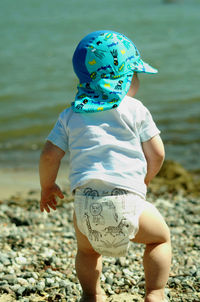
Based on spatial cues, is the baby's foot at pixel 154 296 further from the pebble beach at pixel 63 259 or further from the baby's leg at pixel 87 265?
the pebble beach at pixel 63 259

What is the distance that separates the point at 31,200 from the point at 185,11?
20.0 metres

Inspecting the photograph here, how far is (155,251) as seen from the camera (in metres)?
2.76

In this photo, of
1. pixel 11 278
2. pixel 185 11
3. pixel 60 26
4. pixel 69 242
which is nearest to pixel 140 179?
pixel 11 278

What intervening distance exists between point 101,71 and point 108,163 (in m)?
0.51

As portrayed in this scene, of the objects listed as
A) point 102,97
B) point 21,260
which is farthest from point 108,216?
point 21,260

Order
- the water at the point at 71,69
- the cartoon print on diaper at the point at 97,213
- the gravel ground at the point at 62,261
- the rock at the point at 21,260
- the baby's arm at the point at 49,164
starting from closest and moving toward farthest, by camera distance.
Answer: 1. the cartoon print on diaper at the point at 97,213
2. the baby's arm at the point at 49,164
3. the gravel ground at the point at 62,261
4. the rock at the point at 21,260
5. the water at the point at 71,69

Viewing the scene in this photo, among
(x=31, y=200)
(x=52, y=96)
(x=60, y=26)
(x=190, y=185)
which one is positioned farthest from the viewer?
(x=60, y=26)

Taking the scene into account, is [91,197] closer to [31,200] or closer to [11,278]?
[11,278]

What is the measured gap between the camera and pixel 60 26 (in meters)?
21.0

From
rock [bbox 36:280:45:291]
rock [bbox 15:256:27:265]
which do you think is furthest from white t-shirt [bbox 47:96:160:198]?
rock [bbox 15:256:27:265]

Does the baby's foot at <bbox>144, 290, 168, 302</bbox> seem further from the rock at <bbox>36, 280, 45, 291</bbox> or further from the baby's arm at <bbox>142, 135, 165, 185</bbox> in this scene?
the rock at <bbox>36, 280, 45, 291</bbox>

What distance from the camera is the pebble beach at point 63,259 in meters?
3.33

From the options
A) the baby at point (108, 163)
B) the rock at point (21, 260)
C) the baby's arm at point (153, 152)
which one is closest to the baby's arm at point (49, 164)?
the baby at point (108, 163)

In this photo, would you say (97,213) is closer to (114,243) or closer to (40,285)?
(114,243)
